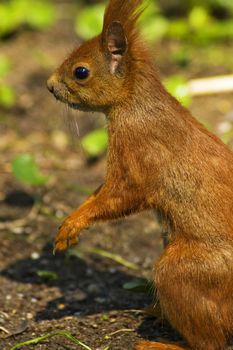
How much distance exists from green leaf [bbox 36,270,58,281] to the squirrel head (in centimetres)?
120

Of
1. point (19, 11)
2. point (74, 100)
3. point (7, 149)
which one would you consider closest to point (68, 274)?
point (74, 100)

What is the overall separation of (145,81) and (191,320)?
50.7 inches

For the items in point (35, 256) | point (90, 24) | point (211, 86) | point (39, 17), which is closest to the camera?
point (35, 256)

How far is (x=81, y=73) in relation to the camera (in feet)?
14.9

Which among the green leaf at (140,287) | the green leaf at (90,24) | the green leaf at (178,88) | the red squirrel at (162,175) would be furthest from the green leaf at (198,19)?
the green leaf at (140,287)

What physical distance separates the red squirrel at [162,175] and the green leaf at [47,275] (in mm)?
834

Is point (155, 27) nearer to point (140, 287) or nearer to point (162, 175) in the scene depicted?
point (140, 287)

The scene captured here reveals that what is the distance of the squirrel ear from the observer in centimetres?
443

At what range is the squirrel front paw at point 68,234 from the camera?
4.37m

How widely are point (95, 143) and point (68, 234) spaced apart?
270 centimetres

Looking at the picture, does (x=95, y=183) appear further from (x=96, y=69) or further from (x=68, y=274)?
(x=96, y=69)

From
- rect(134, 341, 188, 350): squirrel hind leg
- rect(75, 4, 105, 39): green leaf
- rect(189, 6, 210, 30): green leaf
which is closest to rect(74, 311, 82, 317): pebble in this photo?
rect(134, 341, 188, 350): squirrel hind leg

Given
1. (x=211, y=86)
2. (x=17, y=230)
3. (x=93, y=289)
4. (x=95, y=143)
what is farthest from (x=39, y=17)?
(x=93, y=289)

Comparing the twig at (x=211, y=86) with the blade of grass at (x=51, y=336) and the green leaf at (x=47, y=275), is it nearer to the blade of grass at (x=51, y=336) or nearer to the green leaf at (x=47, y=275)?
the green leaf at (x=47, y=275)
